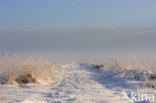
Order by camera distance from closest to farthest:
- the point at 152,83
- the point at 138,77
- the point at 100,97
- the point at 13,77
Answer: the point at 100,97
the point at 152,83
the point at 13,77
the point at 138,77

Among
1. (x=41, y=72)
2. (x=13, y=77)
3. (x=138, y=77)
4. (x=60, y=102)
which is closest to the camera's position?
(x=60, y=102)

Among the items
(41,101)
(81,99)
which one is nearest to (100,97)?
(81,99)

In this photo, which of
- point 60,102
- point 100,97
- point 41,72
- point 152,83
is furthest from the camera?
point 41,72

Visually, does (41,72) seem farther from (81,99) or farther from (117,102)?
(117,102)

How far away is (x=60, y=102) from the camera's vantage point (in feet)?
19.0

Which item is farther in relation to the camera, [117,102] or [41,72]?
[41,72]

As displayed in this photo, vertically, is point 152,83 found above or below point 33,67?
below

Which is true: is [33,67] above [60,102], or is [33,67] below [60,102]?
above

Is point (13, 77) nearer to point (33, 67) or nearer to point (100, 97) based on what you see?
point (33, 67)

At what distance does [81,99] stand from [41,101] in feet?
3.45

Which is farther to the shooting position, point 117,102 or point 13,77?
point 13,77

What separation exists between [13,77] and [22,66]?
70cm

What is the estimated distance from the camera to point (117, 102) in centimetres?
582

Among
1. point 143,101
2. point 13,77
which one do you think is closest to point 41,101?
point 143,101
